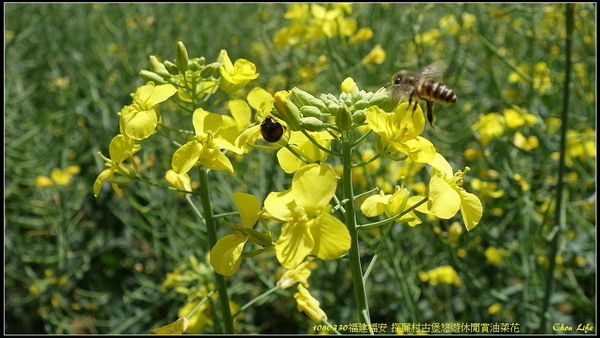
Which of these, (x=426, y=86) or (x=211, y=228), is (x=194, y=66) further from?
(x=426, y=86)

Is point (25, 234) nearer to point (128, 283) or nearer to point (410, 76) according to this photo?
point (128, 283)

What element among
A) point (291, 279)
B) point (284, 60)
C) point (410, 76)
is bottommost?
point (291, 279)

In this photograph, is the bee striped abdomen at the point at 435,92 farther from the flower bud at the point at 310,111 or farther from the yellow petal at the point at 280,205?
the yellow petal at the point at 280,205

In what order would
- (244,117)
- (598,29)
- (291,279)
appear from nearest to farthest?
(244,117), (291,279), (598,29)

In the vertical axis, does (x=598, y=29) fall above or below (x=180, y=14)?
below

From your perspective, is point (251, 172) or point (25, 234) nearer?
point (251, 172)

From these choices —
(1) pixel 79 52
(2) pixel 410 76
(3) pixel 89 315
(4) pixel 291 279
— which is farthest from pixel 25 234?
(2) pixel 410 76

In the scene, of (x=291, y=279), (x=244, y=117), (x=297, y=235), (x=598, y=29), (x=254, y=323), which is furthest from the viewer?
(x=254, y=323)
